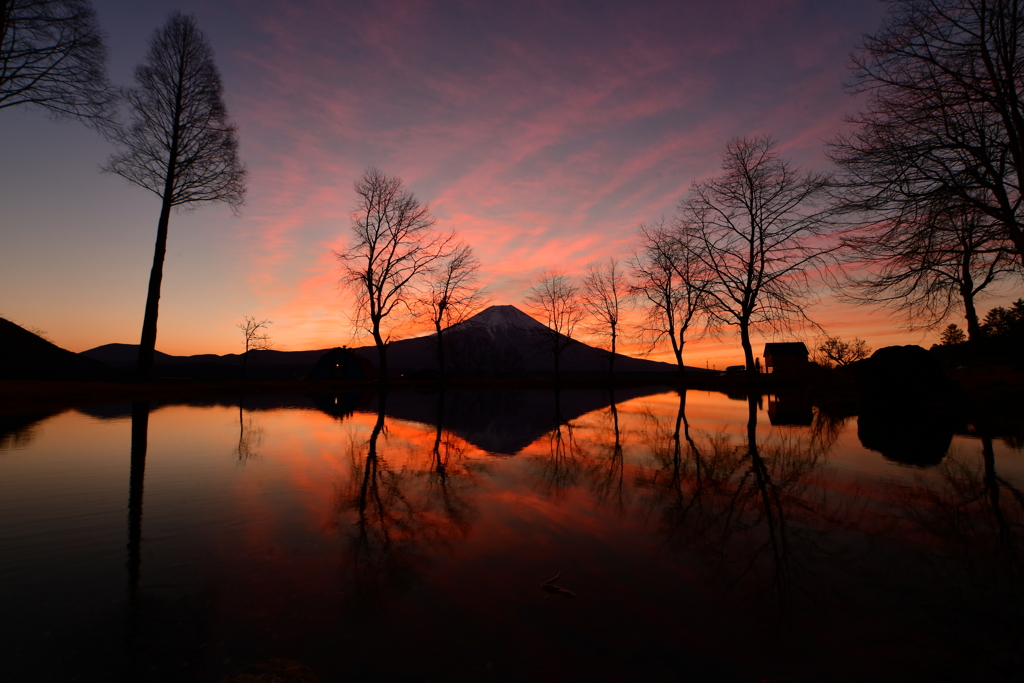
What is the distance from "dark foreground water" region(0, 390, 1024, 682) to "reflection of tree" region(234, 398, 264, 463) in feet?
1.11

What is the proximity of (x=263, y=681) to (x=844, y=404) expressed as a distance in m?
17.9

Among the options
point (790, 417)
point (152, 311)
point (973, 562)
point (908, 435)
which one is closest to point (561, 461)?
point (973, 562)

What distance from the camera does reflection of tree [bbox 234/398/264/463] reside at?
6.85 meters

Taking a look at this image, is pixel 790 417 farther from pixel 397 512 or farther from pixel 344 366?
pixel 344 366

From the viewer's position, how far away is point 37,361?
21.4m

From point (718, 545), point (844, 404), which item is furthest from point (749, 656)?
point (844, 404)

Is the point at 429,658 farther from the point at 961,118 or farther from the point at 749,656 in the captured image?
the point at 961,118

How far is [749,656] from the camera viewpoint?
2.02 metres

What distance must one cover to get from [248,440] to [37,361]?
2193 cm

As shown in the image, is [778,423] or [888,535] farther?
[778,423]

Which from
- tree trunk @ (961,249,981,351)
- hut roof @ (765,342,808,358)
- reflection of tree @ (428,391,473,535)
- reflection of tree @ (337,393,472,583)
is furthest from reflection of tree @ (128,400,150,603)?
hut roof @ (765,342,808,358)

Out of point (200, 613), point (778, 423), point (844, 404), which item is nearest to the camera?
point (200, 613)

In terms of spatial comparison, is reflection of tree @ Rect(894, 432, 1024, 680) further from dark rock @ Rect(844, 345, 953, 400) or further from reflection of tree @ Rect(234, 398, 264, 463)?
dark rock @ Rect(844, 345, 953, 400)

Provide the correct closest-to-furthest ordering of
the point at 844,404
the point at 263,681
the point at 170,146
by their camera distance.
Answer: the point at 263,681
the point at 844,404
the point at 170,146
